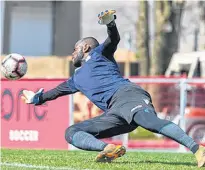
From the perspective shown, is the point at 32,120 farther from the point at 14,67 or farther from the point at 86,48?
the point at 86,48

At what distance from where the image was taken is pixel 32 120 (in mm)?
15945

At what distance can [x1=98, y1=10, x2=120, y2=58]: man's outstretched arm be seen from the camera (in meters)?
8.36

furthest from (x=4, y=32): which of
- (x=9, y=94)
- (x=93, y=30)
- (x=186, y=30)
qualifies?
(x=9, y=94)

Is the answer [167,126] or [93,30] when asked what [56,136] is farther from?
[93,30]

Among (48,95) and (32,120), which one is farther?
(32,120)

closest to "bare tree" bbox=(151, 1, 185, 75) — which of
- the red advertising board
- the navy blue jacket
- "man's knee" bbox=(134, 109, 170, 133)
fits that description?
the red advertising board

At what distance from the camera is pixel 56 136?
15.8 m

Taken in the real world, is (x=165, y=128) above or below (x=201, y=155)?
above

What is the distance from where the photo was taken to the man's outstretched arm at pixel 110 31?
27.4 ft

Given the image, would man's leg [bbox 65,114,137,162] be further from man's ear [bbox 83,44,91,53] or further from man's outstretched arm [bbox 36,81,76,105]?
man's ear [bbox 83,44,91,53]

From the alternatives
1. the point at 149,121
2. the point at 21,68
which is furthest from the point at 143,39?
the point at 149,121

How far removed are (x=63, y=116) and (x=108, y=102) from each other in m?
7.38

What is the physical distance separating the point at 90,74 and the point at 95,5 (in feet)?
80.7

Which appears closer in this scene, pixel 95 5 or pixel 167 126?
pixel 167 126
